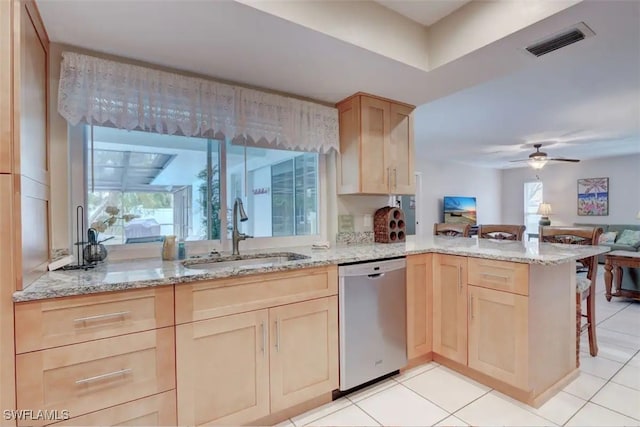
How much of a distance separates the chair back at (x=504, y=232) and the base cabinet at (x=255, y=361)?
238 cm

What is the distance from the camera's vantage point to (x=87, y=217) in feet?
6.03

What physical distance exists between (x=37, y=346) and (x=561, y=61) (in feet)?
11.4

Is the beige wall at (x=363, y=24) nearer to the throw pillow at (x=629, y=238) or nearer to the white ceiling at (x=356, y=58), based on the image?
the white ceiling at (x=356, y=58)

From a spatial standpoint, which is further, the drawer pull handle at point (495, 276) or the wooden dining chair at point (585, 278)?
the wooden dining chair at point (585, 278)

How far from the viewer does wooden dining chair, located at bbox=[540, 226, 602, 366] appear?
225 centimetres

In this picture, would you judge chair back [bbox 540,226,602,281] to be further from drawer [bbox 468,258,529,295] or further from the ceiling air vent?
the ceiling air vent

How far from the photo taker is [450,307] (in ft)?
7.28

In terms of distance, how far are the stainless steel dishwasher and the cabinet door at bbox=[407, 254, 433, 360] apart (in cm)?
7

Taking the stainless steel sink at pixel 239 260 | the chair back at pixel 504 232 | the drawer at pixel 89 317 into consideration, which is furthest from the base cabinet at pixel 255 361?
the chair back at pixel 504 232

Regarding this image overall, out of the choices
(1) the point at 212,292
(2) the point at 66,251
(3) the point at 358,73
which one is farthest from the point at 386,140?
(2) the point at 66,251

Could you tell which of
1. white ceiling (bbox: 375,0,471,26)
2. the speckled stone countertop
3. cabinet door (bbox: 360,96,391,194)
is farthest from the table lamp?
white ceiling (bbox: 375,0,471,26)

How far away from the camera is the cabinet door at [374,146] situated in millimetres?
2496

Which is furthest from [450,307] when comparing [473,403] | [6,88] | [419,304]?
[6,88]

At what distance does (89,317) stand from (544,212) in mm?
8830
